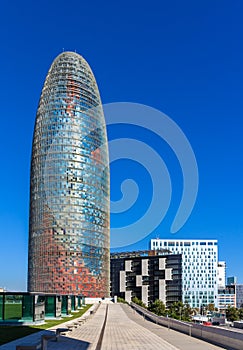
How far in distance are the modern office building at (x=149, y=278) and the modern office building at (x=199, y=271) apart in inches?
808

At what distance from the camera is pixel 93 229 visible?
13875cm

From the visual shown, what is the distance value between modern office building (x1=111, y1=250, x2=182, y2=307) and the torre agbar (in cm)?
2063

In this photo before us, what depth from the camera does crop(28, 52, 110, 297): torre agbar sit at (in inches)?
5177

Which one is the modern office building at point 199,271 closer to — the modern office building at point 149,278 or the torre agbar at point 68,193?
the modern office building at point 149,278

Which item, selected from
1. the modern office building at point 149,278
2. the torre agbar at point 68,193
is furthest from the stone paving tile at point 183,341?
the modern office building at point 149,278

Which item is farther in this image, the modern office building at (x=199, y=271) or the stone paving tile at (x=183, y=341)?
the modern office building at (x=199, y=271)

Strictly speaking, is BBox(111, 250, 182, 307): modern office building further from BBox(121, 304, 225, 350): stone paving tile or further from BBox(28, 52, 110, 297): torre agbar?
BBox(121, 304, 225, 350): stone paving tile

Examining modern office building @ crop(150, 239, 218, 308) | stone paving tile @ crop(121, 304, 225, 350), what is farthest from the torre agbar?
stone paving tile @ crop(121, 304, 225, 350)

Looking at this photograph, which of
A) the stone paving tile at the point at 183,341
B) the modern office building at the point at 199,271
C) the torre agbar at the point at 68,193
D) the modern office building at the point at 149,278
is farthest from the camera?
the modern office building at the point at 199,271

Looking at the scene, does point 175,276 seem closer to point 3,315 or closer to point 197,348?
point 3,315

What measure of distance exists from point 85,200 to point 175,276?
40442 millimetres

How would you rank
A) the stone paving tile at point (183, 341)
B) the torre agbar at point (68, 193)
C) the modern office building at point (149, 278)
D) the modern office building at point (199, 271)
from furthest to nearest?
the modern office building at point (199, 271)
the modern office building at point (149, 278)
the torre agbar at point (68, 193)
the stone paving tile at point (183, 341)

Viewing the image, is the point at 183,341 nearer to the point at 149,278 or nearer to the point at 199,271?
the point at 149,278

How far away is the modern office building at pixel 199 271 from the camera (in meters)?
179
